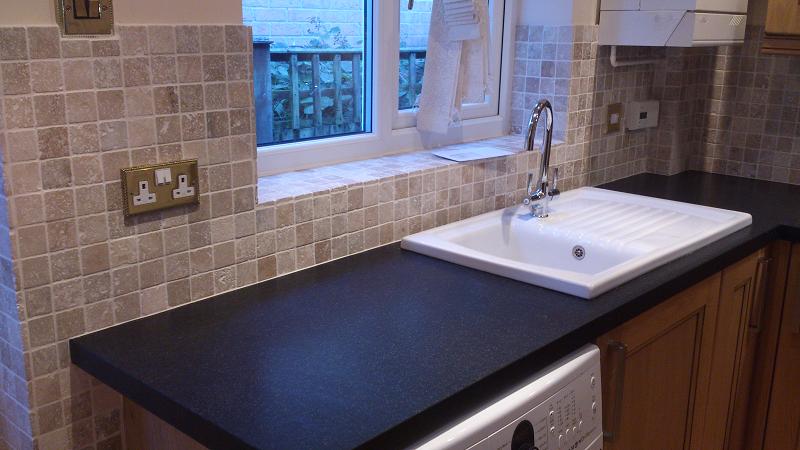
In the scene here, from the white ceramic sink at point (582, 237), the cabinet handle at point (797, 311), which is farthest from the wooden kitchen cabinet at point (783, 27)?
the cabinet handle at point (797, 311)

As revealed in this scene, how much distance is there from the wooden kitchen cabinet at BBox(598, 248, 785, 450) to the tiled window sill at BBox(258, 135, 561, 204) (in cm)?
64

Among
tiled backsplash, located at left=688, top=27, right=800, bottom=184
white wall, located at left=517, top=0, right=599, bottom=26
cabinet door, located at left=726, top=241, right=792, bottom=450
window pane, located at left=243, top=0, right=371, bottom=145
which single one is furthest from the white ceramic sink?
tiled backsplash, located at left=688, top=27, right=800, bottom=184

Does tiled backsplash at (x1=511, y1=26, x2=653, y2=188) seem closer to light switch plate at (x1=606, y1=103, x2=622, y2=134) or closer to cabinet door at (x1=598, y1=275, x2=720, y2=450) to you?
light switch plate at (x1=606, y1=103, x2=622, y2=134)

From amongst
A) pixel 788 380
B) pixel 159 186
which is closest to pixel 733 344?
pixel 788 380

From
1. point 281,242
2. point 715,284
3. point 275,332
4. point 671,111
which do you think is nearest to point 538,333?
point 275,332

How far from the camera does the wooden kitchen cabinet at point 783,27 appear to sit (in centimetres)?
219

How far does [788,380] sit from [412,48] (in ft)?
4.63

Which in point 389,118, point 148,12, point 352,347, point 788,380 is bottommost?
point 788,380

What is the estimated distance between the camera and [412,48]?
6.87 ft

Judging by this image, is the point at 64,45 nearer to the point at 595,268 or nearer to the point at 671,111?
the point at 595,268

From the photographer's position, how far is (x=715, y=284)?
1818 millimetres

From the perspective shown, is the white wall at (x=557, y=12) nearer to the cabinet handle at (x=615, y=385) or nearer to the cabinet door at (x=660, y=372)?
the cabinet door at (x=660, y=372)

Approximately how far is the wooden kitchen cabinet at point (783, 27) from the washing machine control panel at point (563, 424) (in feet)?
4.57

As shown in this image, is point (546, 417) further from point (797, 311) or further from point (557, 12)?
point (557, 12)
